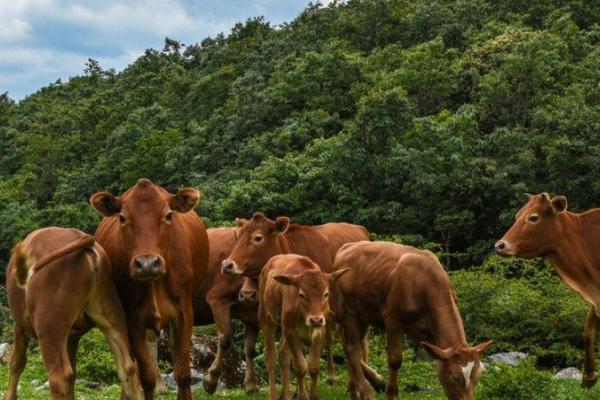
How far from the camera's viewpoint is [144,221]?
8.88m

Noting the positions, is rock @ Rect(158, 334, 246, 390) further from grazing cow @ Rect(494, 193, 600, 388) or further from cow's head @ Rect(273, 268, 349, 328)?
grazing cow @ Rect(494, 193, 600, 388)

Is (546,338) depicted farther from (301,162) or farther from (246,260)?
(301,162)

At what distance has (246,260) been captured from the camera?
1447 cm

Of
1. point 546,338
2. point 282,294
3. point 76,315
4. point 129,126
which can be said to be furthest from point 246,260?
point 129,126

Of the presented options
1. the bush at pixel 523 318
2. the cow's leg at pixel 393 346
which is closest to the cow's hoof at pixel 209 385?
the cow's leg at pixel 393 346

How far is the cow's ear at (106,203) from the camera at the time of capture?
360 inches

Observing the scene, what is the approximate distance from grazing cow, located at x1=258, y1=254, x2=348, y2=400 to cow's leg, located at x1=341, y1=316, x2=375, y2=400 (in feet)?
2.72

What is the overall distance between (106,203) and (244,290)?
18.4 feet

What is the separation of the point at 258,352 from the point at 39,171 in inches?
2213

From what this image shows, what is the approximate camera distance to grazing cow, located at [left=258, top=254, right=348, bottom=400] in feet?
36.1

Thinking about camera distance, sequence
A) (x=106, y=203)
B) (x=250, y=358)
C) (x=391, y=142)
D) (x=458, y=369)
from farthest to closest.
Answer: (x=391, y=142) → (x=250, y=358) → (x=458, y=369) → (x=106, y=203)

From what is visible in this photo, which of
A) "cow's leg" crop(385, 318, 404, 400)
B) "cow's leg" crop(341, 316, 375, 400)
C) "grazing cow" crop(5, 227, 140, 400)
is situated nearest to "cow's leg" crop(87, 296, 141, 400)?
"grazing cow" crop(5, 227, 140, 400)

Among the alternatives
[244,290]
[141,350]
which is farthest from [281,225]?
[141,350]

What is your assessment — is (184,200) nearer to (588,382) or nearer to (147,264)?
(147,264)
